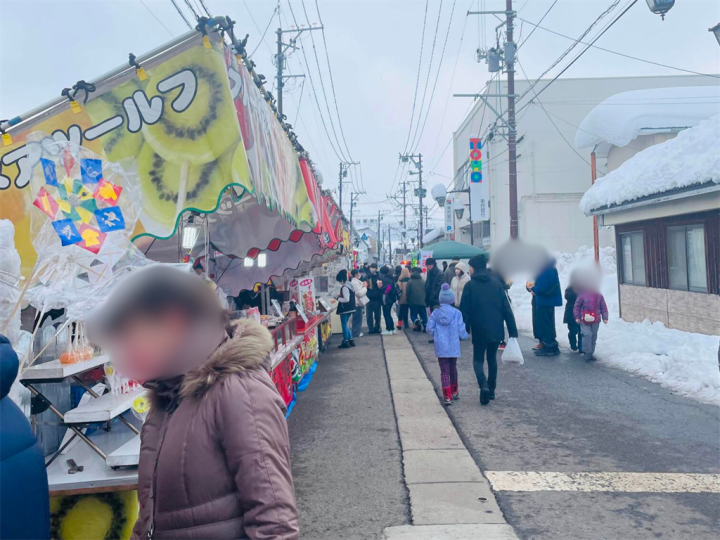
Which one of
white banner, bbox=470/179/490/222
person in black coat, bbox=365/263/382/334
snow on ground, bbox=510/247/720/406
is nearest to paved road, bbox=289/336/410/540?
snow on ground, bbox=510/247/720/406

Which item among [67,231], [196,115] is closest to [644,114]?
[196,115]

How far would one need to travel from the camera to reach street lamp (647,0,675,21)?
7.70m

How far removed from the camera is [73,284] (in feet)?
10.2

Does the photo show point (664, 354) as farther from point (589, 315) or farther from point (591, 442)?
point (591, 442)

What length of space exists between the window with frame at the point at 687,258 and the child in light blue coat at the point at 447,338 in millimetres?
7090

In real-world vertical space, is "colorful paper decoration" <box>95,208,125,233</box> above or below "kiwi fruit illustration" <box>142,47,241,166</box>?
below

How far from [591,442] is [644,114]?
13622 millimetres

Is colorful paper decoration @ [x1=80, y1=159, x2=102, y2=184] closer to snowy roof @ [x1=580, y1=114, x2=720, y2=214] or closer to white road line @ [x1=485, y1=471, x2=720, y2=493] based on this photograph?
white road line @ [x1=485, y1=471, x2=720, y2=493]

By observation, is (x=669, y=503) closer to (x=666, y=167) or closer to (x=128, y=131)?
(x=128, y=131)

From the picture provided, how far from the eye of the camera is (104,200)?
130 inches

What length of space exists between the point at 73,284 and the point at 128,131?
1.20m

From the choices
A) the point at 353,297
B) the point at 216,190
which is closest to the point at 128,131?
the point at 216,190

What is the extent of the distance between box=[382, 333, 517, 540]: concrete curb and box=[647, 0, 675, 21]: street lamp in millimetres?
6180

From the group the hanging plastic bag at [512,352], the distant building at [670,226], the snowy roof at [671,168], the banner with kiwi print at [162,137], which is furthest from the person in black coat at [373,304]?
the banner with kiwi print at [162,137]
